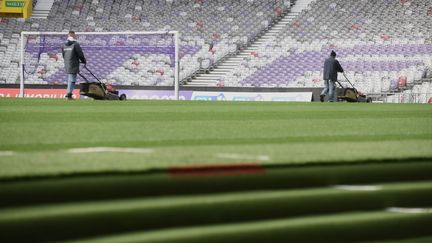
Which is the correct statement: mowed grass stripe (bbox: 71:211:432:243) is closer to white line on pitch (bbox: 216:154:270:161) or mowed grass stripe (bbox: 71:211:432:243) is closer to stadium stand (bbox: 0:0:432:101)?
white line on pitch (bbox: 216:154:270:161)

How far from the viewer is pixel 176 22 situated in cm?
3612

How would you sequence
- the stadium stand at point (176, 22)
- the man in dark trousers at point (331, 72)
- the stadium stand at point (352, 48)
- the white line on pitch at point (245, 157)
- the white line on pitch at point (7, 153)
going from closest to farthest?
the white line on pitch at point (245, 157)
the white line on pitch at point (7, 153)
the man in dark trousers at point (331, 72)
the stadium stand at point (352, 48)
the stadium stand at point (176, 22)

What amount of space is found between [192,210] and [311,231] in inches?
33.9

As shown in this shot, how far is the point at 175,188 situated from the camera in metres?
4.76

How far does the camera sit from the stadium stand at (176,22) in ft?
111

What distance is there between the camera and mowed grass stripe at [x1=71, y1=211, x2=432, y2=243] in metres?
4.59

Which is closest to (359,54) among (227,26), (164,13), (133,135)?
(227,26)

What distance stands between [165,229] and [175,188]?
0.28m

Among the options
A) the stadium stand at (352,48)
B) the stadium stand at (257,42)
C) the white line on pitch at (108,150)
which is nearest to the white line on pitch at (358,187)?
the white line on pitch at (108,150)

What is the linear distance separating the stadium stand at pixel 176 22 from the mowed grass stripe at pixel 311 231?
27.3m

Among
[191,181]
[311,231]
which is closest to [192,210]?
[191,181]

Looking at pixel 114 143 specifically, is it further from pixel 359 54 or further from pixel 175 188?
pixel 359 54

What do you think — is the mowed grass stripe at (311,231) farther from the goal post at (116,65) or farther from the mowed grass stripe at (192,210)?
the goal post at (116,65)

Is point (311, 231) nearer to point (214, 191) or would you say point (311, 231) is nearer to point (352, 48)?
point (214, 191)
